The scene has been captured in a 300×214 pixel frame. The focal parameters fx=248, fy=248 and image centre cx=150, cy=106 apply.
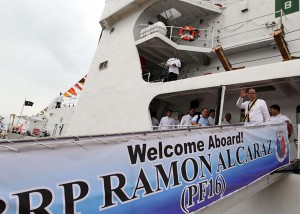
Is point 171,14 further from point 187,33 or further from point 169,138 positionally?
point 169,138

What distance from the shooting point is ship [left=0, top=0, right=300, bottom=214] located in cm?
146

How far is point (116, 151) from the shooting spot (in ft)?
5.83

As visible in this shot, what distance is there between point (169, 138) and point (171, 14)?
8.73 meters

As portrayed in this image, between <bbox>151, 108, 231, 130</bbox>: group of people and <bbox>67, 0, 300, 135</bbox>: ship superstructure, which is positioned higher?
<bbox>67, 0, 300, 135</bbox>: ship superstructure

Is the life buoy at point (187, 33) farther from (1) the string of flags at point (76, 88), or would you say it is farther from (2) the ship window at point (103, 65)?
(1) the string of flags at point (76, 88)

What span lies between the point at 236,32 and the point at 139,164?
716 cm

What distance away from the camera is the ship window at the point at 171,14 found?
32.6ft

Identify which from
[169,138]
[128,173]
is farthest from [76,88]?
[128,173]

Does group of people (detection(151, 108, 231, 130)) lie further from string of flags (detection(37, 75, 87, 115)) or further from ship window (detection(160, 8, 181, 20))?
string of flags (detection(37, 75, 87, 115))


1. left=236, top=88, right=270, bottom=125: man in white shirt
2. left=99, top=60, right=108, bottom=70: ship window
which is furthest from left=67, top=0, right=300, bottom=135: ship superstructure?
left=236, top=88, right=270, bottom=125: man in white shirt

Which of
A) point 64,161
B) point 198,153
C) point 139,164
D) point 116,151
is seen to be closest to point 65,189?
point 64,161

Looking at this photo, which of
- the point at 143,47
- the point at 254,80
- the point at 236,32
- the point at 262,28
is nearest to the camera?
the point at 254,80

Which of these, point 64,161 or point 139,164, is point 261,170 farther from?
point 64,161

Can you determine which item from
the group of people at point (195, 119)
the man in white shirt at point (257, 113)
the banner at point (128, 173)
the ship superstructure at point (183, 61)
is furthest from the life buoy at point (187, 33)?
Result: the banner at point (128, 173)
